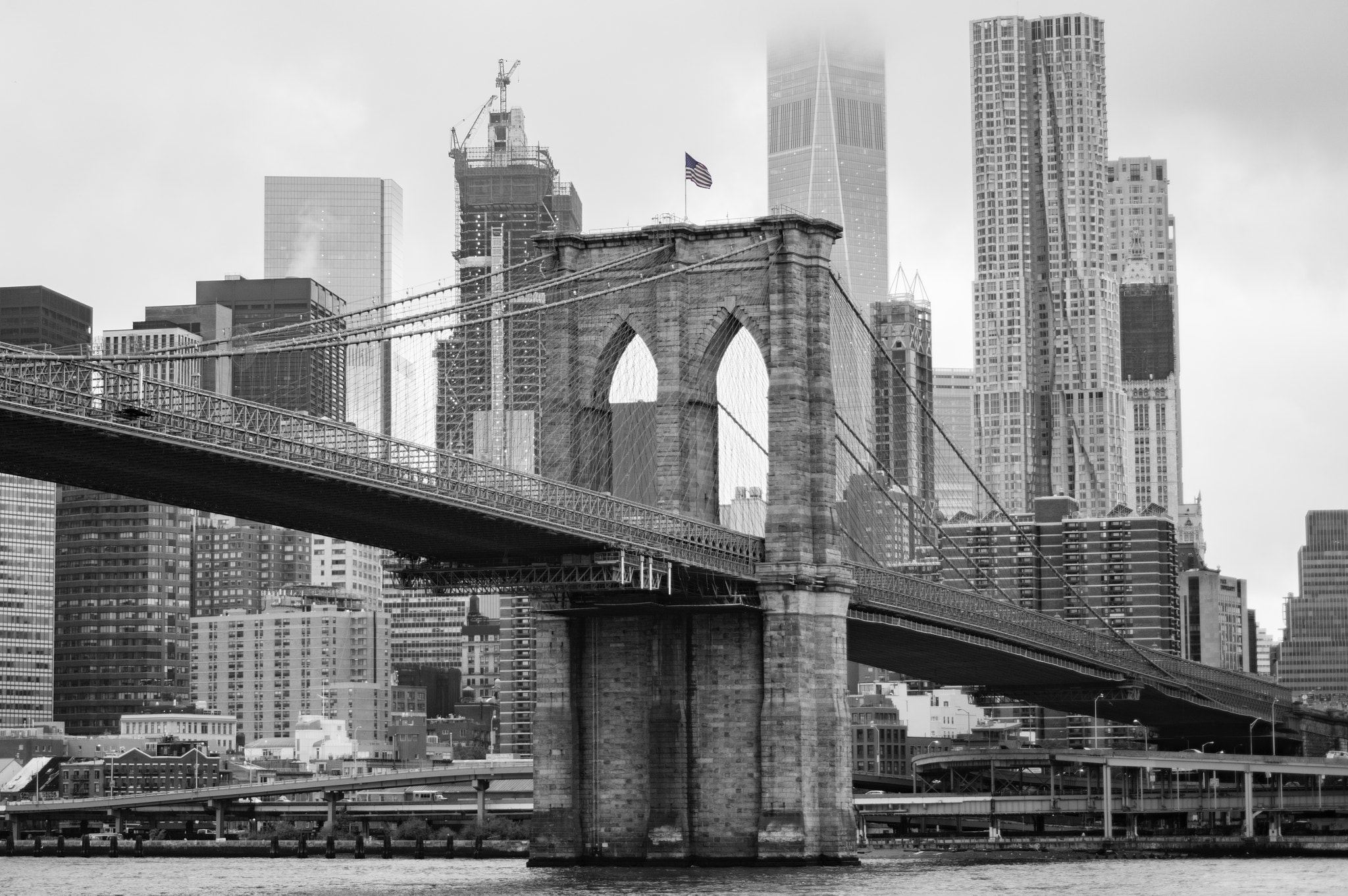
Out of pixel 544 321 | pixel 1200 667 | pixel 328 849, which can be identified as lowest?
pixel 328 849

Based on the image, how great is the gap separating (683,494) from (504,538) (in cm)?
1095

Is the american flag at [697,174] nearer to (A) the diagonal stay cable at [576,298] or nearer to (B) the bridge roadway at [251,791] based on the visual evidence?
(A) the diagonal stay cable at [576,298]

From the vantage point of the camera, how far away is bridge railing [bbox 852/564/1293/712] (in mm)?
98375

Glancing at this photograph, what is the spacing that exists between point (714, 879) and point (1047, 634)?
34640 mm

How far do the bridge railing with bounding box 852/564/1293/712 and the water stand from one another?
9436mm

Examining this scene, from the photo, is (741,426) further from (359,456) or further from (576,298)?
(359,456)

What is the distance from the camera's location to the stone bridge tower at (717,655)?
89125mm

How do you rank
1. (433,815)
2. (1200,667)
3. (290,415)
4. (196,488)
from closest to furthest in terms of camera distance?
(290,415)
(196,488)
(1200,667)
(433,815)

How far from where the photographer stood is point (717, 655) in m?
90.6

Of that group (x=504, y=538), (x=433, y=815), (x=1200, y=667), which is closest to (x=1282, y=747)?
(x=1200, y=667)

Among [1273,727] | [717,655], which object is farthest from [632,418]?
[1273,727]

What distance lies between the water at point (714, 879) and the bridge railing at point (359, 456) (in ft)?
34.3

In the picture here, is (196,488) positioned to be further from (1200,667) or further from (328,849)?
(1200,667)

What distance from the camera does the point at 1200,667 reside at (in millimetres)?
137000
